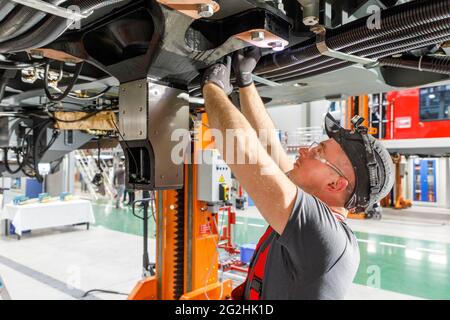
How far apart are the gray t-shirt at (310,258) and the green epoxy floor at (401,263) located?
3.65 m

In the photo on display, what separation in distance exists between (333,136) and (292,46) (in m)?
0.47

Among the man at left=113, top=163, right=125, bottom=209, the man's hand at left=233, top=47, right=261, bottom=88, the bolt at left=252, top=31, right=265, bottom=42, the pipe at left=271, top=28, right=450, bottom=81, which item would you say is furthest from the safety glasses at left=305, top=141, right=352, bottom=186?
A: the man at left=113, top=163, right=125, bottom=209

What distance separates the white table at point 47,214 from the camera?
22.6 feet

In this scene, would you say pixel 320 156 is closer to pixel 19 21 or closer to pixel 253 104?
pixel 253 104

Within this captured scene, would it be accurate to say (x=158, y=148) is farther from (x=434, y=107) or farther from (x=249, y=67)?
(x=434, y=107)

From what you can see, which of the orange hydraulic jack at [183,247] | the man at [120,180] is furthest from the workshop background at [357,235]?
the man at [120,180]

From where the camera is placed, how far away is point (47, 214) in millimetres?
7262

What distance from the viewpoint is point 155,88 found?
1259mm

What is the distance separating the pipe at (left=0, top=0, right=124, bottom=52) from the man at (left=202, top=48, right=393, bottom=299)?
0.46 m

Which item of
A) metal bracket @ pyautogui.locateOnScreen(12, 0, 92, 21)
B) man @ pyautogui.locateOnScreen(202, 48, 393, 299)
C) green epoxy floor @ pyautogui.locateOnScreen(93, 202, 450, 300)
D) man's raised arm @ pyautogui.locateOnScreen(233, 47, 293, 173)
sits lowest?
green epoxy floor @ pyautogui.locateOnScreen(93, 202, 450, 300)

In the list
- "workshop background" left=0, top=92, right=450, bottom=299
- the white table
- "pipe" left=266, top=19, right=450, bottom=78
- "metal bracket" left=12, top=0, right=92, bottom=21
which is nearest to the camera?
"metal bracket" left=12, top=0, right=92, bottom=21

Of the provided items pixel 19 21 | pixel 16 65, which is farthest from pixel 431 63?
pixel 16 65

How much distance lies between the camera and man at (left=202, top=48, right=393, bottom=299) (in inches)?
44.8

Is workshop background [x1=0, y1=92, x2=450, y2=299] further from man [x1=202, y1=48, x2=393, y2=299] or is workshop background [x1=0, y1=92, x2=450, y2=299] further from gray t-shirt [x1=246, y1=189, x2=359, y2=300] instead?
gray t-shirt [x1=246, y1=189, x2=359, y2=300]
